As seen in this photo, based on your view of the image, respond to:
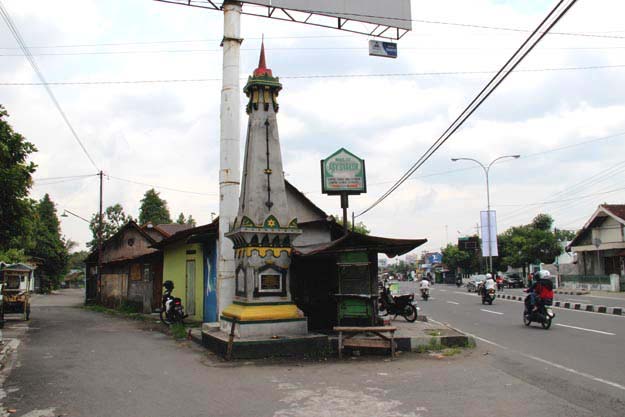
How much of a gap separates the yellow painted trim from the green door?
8.58 m

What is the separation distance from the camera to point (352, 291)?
38.4ft

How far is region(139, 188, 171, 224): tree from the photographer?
242ft

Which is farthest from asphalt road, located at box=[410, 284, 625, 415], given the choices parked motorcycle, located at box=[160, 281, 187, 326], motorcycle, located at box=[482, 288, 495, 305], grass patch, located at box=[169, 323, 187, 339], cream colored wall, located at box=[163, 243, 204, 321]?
parked motorcycle, located at box=[160, 281, 187, 326]

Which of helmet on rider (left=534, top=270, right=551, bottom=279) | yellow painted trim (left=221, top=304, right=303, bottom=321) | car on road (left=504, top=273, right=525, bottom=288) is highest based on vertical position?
helmet on rider (left=534, top=270, right=551, bottom=279)

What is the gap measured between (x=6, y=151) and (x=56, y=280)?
52.2 meters

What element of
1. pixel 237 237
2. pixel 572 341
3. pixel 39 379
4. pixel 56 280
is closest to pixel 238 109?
pixel 237 237

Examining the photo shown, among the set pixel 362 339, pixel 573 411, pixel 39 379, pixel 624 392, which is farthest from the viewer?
pixel 362 339

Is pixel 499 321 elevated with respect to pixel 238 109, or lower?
lower

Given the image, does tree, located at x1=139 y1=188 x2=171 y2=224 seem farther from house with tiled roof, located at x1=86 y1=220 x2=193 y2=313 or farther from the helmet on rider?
the helmet on rider

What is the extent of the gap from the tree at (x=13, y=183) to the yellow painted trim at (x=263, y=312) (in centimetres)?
960

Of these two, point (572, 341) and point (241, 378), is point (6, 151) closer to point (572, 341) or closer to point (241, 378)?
point (241, 378)

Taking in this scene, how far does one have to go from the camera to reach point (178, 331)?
15406 millimetres

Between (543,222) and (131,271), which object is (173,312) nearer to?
(131,271)

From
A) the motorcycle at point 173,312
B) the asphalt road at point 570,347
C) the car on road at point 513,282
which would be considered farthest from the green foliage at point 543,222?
the motorcycle at point 173,312
